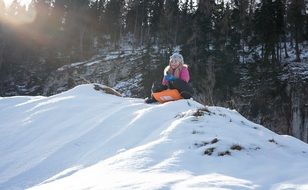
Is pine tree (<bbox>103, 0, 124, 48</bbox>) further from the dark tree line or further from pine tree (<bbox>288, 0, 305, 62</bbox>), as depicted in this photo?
pine tree (<bbox>288, 0, 305, 62</bbox>)

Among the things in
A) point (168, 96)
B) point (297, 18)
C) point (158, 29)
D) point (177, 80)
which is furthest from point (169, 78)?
point (158, 29)

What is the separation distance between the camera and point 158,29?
181 feet

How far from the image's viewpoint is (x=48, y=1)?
64.2 metres

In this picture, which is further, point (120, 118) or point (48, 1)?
point (48, 1)

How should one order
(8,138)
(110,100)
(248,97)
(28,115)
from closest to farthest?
(8,138) < (28,115) < (110,100) < (248,97)

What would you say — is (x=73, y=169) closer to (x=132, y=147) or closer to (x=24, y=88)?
(x=132, y=147)

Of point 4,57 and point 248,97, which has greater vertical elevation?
point 4,57

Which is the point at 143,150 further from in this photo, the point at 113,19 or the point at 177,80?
the point at 113,19

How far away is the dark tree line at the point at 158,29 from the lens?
146 ft

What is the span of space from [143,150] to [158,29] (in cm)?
5091

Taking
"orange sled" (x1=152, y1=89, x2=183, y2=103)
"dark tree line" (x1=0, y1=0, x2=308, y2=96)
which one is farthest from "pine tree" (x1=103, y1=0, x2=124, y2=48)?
"orange sled" (x1=152, y1=89, x2=183, y2=103)

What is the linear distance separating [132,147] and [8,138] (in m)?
2.19

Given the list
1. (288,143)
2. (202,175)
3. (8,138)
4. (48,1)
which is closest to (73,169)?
(202,175)

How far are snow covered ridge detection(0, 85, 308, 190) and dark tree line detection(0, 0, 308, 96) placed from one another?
1287 inches
